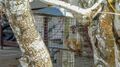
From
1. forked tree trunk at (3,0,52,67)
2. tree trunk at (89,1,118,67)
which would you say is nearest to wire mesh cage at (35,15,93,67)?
tree trunk at (89,1,118,67)

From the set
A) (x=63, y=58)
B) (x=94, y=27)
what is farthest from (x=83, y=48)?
(x=94, y=27)

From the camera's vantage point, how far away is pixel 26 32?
370 cm

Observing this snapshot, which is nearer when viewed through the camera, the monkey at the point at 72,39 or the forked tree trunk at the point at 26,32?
the forked tree trunk at the point at 26,32

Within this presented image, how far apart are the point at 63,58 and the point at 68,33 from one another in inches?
29.6

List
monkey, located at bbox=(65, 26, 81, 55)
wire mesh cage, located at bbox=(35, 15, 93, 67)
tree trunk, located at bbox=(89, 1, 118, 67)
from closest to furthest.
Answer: tree trunk, located at bbox=(89, 1, 118, 67) < wire mesh cage, located at bbox=(35, 15, 93, 67) < monkey, located at bbox=(65, 26, 81, 55)

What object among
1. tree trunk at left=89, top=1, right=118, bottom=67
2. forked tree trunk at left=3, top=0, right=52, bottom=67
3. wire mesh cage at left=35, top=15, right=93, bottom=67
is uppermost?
forked tree trunk at left=3, top=0, right=52, bottom=67

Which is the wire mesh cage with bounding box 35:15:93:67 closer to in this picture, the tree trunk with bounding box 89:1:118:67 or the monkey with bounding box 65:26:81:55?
the monkey with bounding box 65:26:81:55

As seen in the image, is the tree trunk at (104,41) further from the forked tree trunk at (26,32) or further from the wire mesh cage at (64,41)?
the forked tree trunk at (26,32)

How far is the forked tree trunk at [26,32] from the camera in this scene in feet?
12.0

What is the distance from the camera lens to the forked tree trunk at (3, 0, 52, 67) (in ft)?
12.0

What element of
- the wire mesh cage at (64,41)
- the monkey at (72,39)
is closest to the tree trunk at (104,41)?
the wire mesh cage at (64,41)

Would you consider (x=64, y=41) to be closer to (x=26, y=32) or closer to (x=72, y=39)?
(x=72, y=39)

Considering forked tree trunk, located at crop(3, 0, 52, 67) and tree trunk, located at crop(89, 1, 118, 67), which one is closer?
forked tree trunk, located at crop(3, 0, 52, 67)

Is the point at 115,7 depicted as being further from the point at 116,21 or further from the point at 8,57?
the point at 8,57
